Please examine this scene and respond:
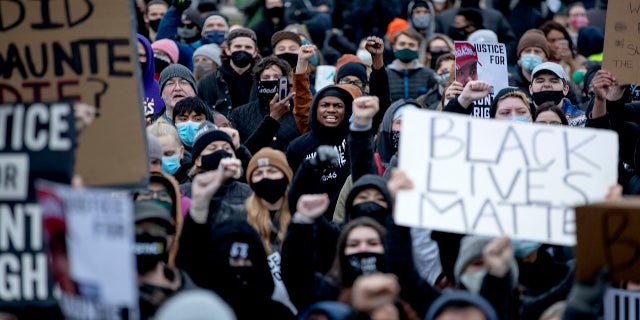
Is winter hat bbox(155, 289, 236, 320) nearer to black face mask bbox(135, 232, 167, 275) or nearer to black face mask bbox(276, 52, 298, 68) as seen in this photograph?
black face mask bbox(135, 232, 167, 275)

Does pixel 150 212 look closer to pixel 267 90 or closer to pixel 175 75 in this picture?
pixel 267 90

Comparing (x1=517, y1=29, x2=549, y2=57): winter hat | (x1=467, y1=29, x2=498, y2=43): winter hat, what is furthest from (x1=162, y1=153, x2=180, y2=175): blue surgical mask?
(x1=467, y1=29, x2=498, y2=43): winter hat

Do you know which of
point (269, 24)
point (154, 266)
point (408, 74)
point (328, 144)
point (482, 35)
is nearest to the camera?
point (154, 266)

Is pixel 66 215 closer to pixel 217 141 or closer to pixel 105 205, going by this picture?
pixel 105 205

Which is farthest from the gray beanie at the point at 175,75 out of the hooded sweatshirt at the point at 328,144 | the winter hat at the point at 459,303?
the winter hat at the point at 459,303

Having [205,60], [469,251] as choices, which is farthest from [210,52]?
[469,251]

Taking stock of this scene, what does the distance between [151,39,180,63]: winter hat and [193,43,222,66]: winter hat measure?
326mm

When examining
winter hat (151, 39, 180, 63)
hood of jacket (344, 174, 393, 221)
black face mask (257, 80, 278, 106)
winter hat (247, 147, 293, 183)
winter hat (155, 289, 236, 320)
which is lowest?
winter hat (155, 289, 236, 320)

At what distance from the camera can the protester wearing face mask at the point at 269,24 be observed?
592 inches

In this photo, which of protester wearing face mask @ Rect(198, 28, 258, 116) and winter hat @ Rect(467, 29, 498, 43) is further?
winter hat @ Rect(467, 29, 498, 43)

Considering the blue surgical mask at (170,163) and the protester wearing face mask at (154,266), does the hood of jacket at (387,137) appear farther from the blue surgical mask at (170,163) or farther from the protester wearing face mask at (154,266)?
the protester wearing face mask at (154,266)

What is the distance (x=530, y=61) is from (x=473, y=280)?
5.04 meters

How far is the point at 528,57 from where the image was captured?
40.6 feet

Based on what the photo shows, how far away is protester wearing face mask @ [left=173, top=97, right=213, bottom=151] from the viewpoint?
417 inches
